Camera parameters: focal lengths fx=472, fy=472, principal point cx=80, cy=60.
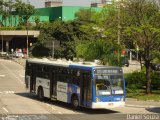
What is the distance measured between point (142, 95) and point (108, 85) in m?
9.01

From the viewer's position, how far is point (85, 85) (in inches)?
1010

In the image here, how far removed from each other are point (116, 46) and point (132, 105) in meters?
6.93

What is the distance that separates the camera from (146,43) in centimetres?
3328

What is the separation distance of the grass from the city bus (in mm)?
6467

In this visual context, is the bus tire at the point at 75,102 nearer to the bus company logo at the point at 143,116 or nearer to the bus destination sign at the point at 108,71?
the bus destination sign at the point at 108,71

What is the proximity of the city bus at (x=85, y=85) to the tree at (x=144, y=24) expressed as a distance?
6487mm

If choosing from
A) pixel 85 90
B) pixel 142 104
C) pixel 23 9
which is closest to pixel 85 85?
pixel 85 90

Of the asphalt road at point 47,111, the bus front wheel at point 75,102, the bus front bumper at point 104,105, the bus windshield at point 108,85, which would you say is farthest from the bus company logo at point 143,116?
the bus front wheel at point 75,102

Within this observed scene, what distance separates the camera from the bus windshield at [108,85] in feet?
82.5

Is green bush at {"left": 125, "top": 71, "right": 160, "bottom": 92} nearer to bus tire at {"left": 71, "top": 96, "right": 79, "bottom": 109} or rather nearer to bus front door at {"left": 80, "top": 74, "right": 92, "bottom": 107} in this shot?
bus tire at {"left": 71, "top": 96, "right": 79, "bottom": 109}

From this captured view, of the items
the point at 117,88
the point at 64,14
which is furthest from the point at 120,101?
the point at 64,14

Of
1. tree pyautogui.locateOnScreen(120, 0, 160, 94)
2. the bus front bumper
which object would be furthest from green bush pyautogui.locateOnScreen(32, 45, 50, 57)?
the bus front bumper

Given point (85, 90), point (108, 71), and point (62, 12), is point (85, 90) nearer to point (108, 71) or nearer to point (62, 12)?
point (108, 71)

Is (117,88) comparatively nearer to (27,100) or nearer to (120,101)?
(120,101)
